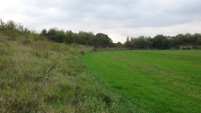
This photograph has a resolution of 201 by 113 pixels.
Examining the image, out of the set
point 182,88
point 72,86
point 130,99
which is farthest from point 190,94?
point 72,86

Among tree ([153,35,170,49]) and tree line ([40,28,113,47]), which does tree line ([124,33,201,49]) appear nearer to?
tree ([153,35,170,49])

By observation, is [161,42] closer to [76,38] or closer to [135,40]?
[135,40]

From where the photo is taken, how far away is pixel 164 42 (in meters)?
121

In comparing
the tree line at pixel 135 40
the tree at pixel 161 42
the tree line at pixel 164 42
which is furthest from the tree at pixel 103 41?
the tree at pixel 161 42

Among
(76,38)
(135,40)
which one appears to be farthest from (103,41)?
(135,40)

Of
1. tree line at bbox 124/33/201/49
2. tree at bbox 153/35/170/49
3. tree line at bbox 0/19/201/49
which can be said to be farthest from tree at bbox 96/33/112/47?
tree at bbox 153/35/170/49

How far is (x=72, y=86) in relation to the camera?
33.2 ft

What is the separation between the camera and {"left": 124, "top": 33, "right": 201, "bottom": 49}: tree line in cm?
12212

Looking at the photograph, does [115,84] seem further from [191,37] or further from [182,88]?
[191,37]

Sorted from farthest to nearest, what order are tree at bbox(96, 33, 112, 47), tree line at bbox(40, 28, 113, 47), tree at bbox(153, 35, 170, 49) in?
tree at bbox(153, 35, 170, 49) → tree at bbox(96, 33, 112, 47) → tree line at bbox(40, 28, 113, 47)

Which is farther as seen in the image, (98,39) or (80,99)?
(98,39)

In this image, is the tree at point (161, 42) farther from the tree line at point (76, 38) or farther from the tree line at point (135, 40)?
the tree line at point (76, 38)

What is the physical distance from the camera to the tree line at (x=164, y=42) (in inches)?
4808

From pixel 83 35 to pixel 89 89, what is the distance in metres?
100.0
